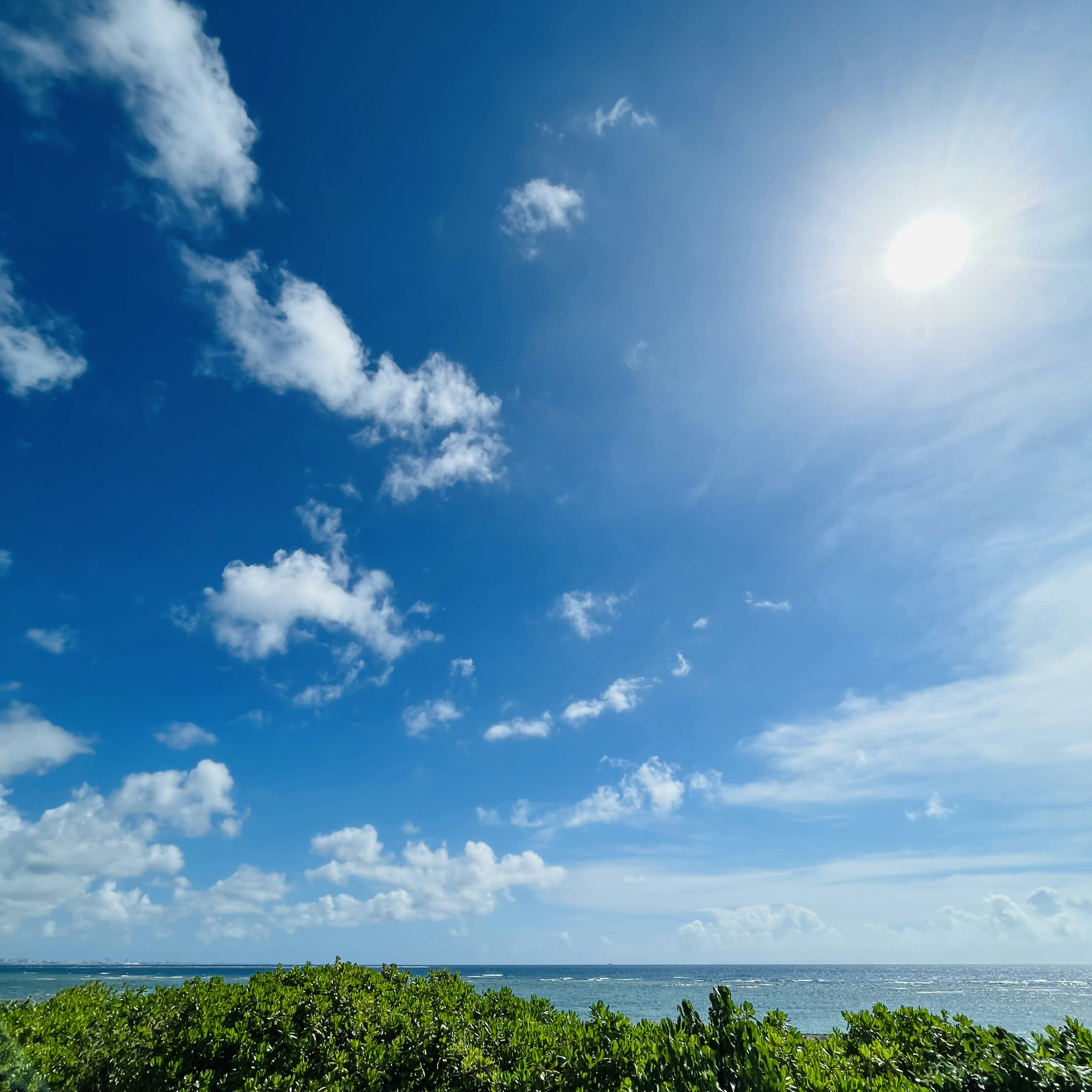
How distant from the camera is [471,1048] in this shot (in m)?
9.65

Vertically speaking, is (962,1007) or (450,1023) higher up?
(450,1023)

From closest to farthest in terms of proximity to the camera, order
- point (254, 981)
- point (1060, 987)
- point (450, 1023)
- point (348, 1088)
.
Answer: point (348, 1088)
point (450, 1023)
point (254, 981)
point (1060, 987)

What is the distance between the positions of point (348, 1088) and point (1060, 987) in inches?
9239

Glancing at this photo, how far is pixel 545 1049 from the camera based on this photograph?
9.37 metres

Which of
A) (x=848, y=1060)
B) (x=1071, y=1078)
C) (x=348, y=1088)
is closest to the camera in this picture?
(x=1071, y=1078)

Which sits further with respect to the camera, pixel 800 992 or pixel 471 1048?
pixel 800 992

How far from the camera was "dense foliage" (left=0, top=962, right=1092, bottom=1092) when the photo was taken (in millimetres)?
7668

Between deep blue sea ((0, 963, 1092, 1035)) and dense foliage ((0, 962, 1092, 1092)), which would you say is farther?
deep blue sea ((0, 963, 1092, 1035))

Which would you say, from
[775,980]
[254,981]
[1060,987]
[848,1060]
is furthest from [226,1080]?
[1060,987]

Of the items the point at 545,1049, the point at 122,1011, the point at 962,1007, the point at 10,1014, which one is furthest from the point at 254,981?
the point at 962,1007

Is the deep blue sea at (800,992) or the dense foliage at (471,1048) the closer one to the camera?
Result: the dense foliage at (471,1048)

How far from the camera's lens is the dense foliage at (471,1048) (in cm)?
767

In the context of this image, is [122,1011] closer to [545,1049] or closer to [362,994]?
[362,994]

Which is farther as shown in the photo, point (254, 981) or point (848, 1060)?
point (254, 981)
